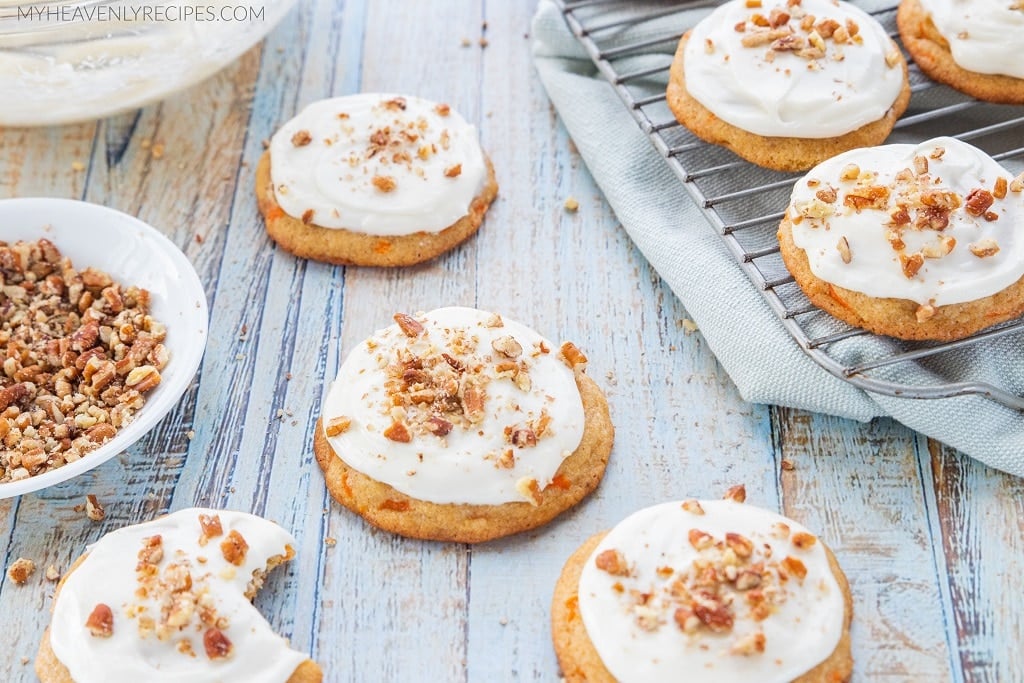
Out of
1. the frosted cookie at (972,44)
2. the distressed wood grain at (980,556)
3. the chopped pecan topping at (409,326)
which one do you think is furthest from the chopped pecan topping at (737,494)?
the frosted cookie at (972,44)

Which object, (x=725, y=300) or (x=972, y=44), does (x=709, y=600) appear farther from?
(x=972, y=44)

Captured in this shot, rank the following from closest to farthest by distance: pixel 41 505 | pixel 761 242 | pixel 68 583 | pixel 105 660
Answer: pixel 105 660 → pixel 68 583 → pixel 41 505 → pixel 761 242

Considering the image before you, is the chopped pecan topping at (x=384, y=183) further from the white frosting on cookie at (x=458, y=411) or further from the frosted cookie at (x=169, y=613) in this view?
the frosted cookie at (x=169, y=613)

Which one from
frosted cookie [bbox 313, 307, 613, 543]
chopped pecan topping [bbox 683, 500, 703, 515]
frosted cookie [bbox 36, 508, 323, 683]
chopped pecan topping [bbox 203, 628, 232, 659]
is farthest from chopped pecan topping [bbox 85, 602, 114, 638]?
chopped pecan topping [bbox 683, 500, 703, 515]

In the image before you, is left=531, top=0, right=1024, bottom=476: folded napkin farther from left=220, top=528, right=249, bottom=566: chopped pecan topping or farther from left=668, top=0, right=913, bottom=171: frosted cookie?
left=220, top=528, right=249, bottom=566: chopped pecan topping

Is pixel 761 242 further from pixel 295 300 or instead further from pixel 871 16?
pixel 295 300

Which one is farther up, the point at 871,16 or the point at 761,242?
the point at 871,16

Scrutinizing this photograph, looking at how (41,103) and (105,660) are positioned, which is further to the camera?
(41,103)

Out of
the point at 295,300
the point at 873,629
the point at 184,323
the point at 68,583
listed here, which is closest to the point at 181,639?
the point at 68,583
